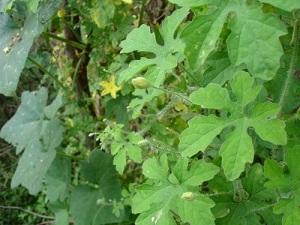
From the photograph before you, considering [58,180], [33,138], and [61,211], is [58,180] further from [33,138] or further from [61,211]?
[33,138]

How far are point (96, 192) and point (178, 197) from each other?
5.52 feet

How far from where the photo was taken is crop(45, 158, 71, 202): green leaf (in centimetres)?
283

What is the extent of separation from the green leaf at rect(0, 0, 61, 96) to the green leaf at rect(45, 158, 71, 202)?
104 centimetres

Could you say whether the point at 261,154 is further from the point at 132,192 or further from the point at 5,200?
the point at 5,200

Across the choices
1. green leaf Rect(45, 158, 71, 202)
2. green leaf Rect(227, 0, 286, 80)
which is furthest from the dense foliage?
green leaf Rect(45, 158, 71, 202)

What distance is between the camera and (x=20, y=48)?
6.14 ft

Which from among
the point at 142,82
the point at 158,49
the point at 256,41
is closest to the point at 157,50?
the point at 158,49

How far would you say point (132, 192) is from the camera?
2367 millimetres

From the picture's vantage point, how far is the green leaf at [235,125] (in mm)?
979

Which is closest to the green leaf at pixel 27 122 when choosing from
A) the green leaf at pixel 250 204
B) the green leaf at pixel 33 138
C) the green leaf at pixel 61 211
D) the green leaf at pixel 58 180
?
the green leaf at pixel 33 138

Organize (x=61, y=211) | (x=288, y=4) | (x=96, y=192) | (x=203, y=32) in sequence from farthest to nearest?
(x=61, y=211) → (x=96, y=192) → (x=203, y=32) → (x=288, y=4)

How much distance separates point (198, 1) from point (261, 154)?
824mm

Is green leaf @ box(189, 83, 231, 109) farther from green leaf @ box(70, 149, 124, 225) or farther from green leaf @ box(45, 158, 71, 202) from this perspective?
green leaf @ box(45, 158, 71, 202)

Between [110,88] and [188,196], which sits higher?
[188,196]
